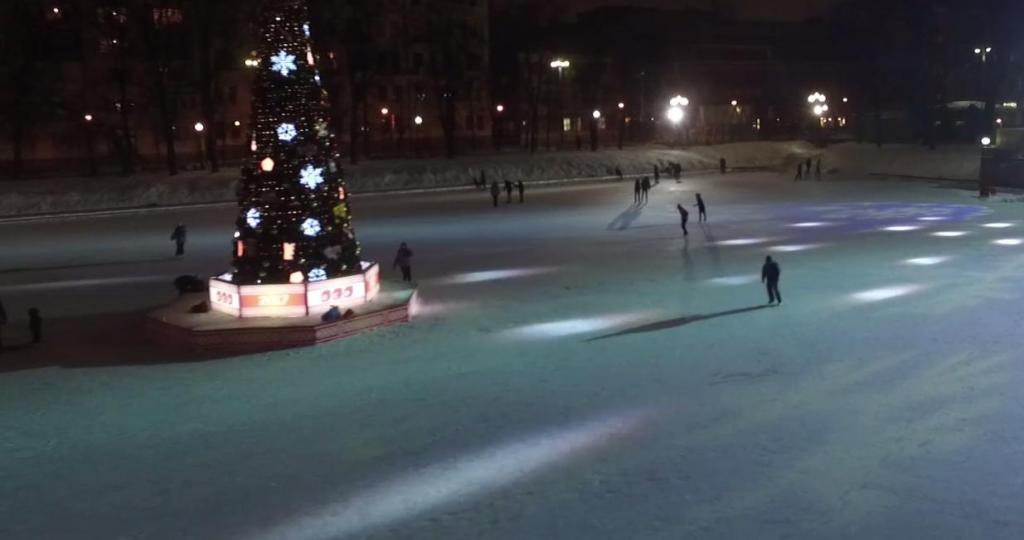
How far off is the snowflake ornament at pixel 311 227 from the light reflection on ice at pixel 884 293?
988 cm

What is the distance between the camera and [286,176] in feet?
52.1

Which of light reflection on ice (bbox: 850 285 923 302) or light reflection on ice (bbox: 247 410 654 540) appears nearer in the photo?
light reflection on ice (bbox: 247 410 654 540)

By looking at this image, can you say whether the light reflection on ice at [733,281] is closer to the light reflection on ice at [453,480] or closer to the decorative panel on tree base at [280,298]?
the decorative panel on tree base at [280,298]

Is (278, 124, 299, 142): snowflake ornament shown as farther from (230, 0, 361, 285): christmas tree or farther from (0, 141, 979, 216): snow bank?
(0, 141, 979, 216): snow bank

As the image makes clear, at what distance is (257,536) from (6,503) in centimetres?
266

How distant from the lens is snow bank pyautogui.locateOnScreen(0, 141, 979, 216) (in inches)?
1561

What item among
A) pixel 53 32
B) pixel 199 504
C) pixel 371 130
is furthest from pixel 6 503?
pixel 371 130

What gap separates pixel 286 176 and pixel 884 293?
37.1 feet

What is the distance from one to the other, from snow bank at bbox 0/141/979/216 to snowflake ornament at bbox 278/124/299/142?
26.4 m

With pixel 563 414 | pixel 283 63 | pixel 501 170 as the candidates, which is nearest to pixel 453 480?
pixel 563 414

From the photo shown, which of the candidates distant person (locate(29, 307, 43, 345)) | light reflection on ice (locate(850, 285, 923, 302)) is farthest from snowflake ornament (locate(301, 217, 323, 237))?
light reflection on ice (locate(850, 285, 923, 302))

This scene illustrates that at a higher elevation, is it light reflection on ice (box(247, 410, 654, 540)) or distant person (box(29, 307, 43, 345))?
distant person (box(29, 307, 43, 345))

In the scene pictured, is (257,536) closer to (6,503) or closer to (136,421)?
(6,503)

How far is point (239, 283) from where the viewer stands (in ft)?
51.8
